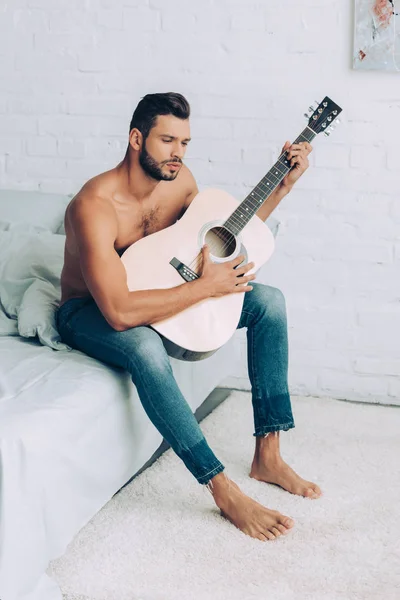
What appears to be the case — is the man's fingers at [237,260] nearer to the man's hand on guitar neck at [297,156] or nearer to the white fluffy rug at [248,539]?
the man's hand on guitar neck at [297,156]

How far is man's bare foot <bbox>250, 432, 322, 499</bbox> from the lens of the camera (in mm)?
2412

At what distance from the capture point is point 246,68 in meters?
3.05

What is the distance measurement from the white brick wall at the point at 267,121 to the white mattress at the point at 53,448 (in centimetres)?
98

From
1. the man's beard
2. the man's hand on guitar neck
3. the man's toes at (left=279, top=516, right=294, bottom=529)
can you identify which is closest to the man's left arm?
the man's hand on guitar neck

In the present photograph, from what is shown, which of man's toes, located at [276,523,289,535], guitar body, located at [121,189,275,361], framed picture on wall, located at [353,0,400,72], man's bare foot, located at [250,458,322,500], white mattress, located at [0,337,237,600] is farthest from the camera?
framed picture on wall, located at [353,0,400,72]

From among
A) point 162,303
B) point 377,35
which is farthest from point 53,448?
point 377,35

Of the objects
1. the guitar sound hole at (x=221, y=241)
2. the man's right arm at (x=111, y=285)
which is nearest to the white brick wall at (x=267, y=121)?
the guitar sound hole at (x=221, y=241)

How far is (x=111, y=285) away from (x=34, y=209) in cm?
81

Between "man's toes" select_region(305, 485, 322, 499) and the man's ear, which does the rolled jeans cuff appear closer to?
"man's toes" select_region(305, 485, 322, 499)

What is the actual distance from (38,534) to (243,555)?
1.69 feet

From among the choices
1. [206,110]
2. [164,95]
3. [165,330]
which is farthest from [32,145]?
[165,330]

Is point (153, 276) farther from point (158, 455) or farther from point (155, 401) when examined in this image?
point (158, 455)

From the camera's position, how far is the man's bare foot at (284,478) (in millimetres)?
2393

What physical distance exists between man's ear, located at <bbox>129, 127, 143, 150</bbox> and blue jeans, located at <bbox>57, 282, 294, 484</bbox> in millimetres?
430
